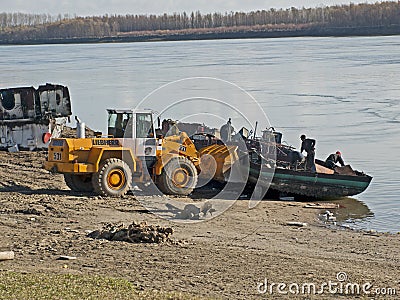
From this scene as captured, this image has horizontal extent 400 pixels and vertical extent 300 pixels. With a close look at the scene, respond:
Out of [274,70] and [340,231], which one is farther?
[274,70]

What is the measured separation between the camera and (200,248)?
41.2 ft

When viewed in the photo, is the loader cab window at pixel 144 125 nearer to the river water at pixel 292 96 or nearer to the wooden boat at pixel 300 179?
the wooden boat at pixel 300 179

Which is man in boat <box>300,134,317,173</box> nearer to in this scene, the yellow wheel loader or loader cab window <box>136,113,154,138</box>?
Result: the yellow wheel loader

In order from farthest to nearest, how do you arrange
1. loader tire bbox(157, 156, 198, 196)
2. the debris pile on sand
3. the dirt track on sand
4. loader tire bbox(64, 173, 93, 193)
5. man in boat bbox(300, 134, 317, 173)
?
man in boat bbox(300, 134, 317, 173), loader tire bbox(64, 173, 93, 193), loader tire bbox(157, 156, 198, 196), the debris pile on sand, the dirt track on sand

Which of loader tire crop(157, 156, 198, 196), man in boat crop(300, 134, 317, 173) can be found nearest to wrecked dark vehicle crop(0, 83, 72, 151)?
loader tire crop(157, 156, 198, 196)

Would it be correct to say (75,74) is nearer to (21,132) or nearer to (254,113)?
(254,113)

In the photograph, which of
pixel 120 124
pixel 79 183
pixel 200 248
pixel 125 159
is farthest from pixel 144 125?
pixel 200 248

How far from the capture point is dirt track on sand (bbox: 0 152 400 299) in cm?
1062

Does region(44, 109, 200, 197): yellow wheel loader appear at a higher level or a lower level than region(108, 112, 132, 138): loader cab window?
lower

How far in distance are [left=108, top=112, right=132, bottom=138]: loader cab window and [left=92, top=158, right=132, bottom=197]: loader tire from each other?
61 cm

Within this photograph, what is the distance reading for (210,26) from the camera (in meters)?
145

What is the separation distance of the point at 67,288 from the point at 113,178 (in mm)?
8024

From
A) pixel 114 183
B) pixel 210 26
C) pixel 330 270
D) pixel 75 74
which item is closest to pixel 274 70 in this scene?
pixel 75 74

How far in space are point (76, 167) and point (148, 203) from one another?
70.0 inches
